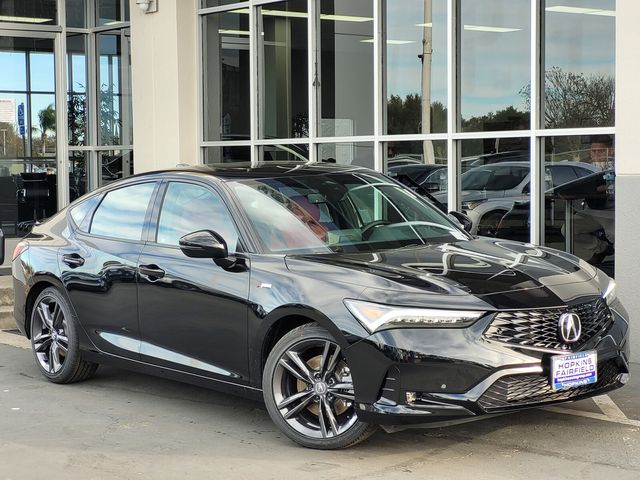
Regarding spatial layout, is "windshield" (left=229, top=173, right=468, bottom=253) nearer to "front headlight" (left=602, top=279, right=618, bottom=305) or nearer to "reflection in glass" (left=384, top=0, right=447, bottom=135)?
"front headlight" (left=602, top=279, right=618, bottom=305)

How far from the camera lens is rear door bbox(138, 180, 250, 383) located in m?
6.00

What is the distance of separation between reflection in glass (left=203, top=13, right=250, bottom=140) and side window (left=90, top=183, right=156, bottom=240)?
609 cm

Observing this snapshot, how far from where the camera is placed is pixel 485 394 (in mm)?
5109

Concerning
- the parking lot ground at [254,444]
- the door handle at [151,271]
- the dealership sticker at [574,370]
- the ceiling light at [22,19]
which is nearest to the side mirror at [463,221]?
the parking lot ground at [254,444]

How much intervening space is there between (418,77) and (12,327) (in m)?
5.08

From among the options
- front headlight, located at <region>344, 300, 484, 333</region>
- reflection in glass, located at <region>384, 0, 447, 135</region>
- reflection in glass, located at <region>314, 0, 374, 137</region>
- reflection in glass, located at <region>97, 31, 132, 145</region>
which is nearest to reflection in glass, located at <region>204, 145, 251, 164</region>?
reflection in glass, located at <region>314, 0, 374, 137</region>

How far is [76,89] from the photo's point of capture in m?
17.0

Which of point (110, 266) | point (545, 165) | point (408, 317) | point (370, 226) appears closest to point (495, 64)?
point (545, 165)

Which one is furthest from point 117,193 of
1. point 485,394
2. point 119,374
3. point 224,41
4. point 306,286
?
point 224,41

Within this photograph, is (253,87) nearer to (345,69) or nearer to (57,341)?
(345,69)

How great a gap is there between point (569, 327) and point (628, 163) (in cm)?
327

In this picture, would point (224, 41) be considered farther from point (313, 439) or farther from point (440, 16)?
point (313, 439)

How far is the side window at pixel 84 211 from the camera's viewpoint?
24.5 feet

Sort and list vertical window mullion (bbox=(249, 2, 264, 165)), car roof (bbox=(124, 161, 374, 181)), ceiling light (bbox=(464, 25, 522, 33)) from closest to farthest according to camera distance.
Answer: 1. car roof (bbox=(124, 161, 374, 181))
2. ceiling light (bbox=(464, 25, 522, 33))
3. vertical window mullion (bbox=(249, 2, 264, 165))
